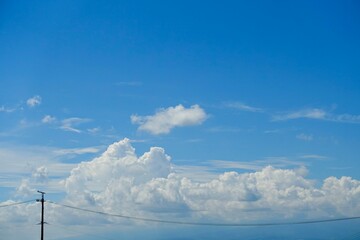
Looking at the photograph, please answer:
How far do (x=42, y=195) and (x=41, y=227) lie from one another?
1050cm

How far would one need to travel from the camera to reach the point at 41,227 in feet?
240

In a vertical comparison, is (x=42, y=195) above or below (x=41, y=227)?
above

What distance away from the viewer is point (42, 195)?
77250mm
